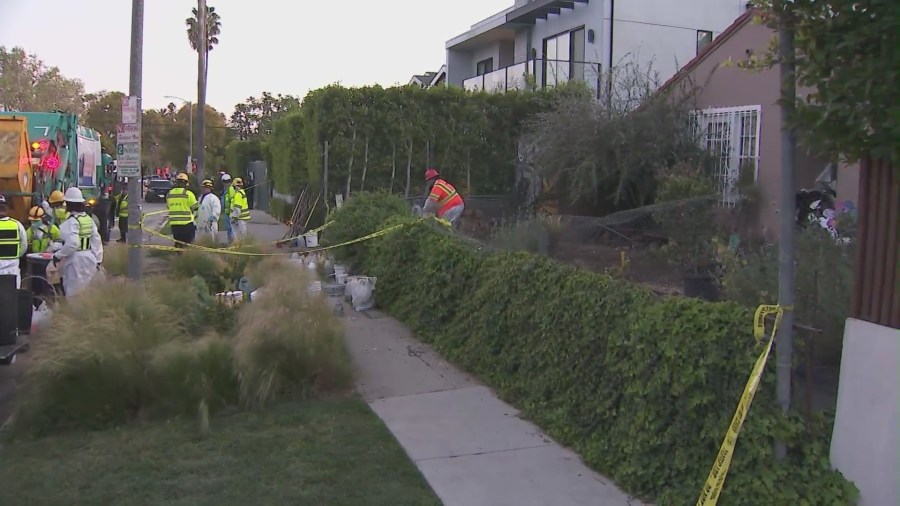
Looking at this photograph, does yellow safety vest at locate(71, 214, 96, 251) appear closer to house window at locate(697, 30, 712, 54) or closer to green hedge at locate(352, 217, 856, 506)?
green hedge at locate(352, 217, 856, 506)

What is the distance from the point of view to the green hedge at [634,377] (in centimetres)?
418

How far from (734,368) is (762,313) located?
0.34 m

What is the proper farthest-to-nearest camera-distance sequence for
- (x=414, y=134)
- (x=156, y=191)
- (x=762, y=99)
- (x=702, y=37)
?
(x=156, y=191) → (x=702, y=37) → (x=414, y=134) → (x=762, y=99)

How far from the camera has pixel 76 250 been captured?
32.1 feet

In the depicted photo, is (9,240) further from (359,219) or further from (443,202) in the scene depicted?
(443,202)

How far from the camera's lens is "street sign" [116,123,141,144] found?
9836 mm

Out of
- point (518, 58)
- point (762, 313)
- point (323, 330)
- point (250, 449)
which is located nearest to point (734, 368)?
point (762, 313)

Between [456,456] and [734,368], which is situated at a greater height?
[734,368]

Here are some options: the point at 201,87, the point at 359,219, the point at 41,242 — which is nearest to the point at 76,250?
the point at 41,242

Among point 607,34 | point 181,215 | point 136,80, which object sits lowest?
point 181,215

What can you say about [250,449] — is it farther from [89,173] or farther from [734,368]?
[89,173]

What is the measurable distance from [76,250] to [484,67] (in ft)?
68.3

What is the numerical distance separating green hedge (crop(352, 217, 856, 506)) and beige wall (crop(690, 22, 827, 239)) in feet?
18.6

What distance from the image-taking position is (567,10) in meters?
22.5
